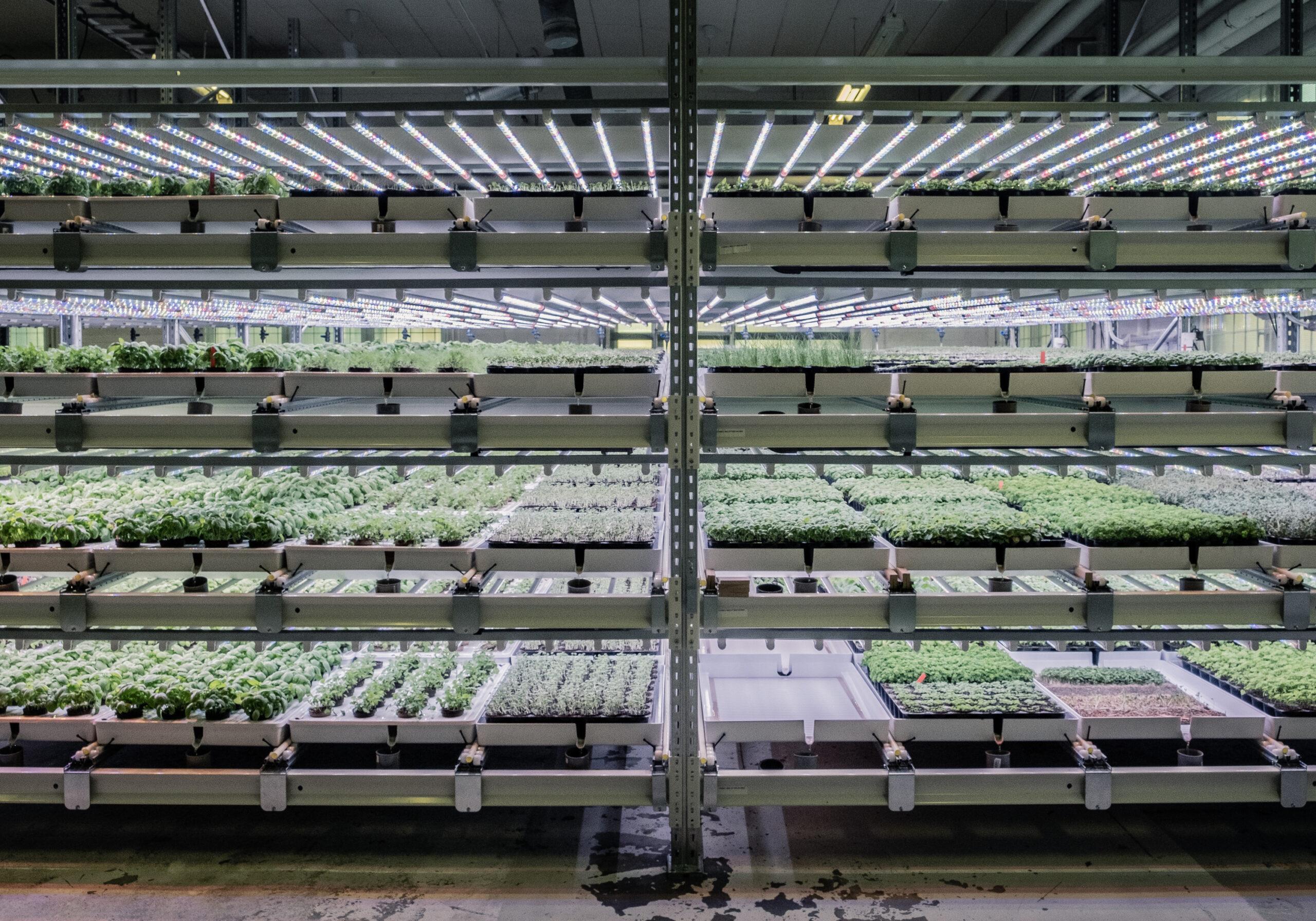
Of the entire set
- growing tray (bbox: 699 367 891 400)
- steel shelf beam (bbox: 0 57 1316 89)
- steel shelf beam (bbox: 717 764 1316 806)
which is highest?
steel shelf beam (bbox: 0 57 1316 89)

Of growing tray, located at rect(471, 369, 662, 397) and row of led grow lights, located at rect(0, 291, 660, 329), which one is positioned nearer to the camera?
growing tray, located at rect(471, 369, 662, 397)

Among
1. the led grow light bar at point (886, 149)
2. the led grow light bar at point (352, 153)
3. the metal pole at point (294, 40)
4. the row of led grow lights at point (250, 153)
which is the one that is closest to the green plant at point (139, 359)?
the row of led grow lights at point (250, 153)

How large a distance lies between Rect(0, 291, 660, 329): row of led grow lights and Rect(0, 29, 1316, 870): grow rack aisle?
51 cm

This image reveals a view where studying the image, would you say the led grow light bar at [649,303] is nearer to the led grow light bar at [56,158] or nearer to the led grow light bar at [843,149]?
the led grow light bar at [843,149]

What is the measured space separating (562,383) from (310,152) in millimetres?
1778

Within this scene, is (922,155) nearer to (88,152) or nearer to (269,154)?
(269,154)

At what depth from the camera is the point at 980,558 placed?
3.43 m

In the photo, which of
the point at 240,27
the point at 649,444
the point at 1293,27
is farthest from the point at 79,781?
the point at 1293,27

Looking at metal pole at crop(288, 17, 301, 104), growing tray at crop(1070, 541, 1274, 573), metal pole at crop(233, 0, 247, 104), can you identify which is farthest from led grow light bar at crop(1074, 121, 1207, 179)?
metal pole at crop(288, 17, 301, 104)

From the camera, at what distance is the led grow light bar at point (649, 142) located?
333 cm

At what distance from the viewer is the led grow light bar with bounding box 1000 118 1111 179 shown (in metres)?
3.55

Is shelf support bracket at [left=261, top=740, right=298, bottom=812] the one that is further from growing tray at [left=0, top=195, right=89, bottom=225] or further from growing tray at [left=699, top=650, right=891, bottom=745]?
growing tray at [left=0, top=195, right=89, bottom=225]

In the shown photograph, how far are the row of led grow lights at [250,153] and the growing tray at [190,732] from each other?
7.52ft

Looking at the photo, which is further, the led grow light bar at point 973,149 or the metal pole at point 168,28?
the metal pole at point 168,28
